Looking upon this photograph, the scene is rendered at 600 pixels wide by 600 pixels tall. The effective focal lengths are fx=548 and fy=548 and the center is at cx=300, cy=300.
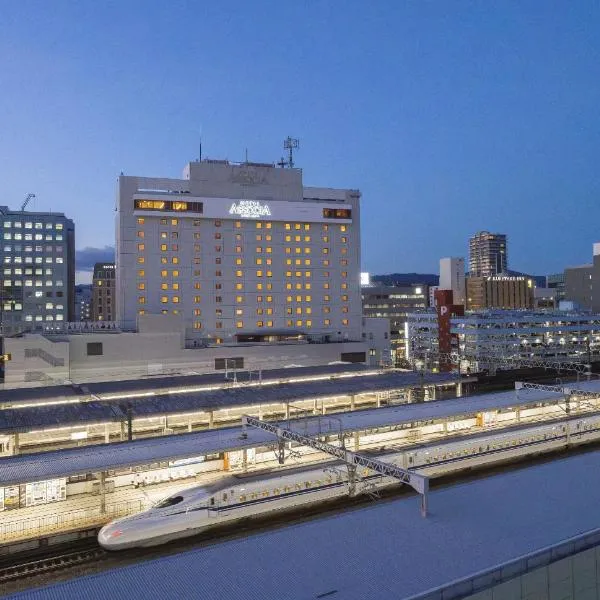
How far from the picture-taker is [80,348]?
54250 millimetres

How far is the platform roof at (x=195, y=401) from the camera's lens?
29638 millimetres

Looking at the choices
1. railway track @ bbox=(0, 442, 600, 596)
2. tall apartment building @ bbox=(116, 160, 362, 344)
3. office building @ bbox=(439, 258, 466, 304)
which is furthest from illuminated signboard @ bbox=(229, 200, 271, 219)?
office building @ bbox=(439, 258, 466, 304)

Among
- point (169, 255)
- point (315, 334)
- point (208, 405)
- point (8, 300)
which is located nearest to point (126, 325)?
point (169, 255)

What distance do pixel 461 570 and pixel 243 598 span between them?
496 cm

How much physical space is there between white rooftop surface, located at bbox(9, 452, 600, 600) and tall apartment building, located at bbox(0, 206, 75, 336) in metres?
93.9

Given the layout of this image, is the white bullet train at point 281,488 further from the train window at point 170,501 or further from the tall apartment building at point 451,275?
the tall apartment building at point 451,275

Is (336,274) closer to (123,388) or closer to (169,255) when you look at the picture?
(169,255)

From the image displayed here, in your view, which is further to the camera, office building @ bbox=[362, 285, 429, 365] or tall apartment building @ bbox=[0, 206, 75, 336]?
office building @ bbox=[362, 285, 429, 365]

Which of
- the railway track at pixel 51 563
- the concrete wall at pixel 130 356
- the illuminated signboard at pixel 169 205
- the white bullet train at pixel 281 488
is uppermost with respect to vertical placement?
the illuminated signboard at pixel 169 205

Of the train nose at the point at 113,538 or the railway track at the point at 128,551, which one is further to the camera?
the train nose at the point at 113,538

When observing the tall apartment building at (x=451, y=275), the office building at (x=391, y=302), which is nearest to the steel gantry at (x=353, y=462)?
the office building at (x=391, y=302)

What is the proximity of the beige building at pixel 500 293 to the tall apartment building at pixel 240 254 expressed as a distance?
425 ft

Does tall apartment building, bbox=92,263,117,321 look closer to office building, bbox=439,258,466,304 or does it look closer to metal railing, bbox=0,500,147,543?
office building, bbox=439,258,466,304

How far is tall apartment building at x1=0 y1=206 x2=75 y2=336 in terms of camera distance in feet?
325
